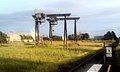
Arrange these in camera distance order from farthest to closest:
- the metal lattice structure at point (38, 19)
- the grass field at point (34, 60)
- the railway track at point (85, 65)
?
1. the metal lattice structure at point (38, 19)
2. the grass field at point (34, 60)
3. the railway track at point (85, 65)

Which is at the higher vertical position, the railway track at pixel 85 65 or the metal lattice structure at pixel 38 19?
the metal lattice structure at pixel 38 19

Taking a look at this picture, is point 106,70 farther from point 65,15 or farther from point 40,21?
point 40,21

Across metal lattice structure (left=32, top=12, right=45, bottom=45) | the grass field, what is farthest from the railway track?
metal lattice structure (left=32, top=12, right=45, bottom=45)

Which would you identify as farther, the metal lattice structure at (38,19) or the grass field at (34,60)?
the metal lattice structure at (38,19)

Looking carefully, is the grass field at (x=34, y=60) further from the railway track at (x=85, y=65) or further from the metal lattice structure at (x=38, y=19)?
the metal lattice structure at (x=38, y=19)

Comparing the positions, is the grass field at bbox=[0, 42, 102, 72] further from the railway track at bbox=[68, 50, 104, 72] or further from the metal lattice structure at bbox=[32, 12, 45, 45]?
the metal lattice structure at bbox=[32, 12, 45, 45]

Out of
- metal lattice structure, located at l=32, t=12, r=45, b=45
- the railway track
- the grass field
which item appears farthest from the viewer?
metal lattice structure, located at l=32, t=12, r=45, b=45

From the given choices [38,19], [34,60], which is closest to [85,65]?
[34,60]

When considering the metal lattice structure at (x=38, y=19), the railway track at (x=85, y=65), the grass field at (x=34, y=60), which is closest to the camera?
the railway track at (x=85, y=65)

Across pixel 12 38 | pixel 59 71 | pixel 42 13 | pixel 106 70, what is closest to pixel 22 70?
pixel 59 71

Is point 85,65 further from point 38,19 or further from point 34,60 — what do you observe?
point 38,19

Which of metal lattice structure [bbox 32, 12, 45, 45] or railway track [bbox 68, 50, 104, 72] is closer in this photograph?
A: railway track [bbox 68, 50, 104, 72]

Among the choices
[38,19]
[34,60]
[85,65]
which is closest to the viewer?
[85,65]

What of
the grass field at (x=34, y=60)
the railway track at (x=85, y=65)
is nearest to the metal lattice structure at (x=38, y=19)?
the grass field at (x=34, y=60)
